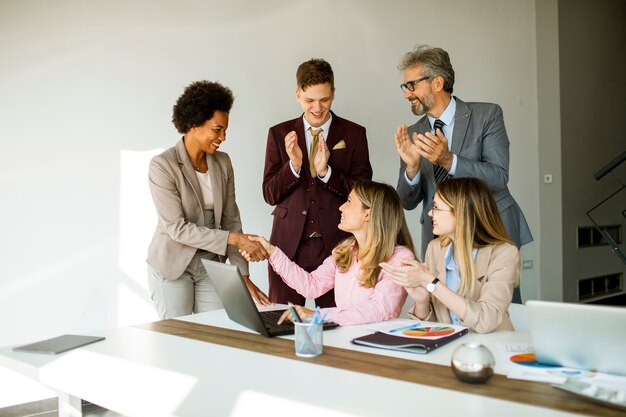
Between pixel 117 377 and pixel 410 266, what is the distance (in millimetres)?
914

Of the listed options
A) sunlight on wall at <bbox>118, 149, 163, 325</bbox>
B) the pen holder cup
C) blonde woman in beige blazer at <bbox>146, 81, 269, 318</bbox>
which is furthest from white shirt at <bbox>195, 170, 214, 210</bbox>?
the pen holder cup

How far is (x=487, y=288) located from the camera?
6.55 ft

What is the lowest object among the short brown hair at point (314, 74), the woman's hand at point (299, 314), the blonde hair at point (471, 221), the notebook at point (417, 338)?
the notebook at point (417, 338)

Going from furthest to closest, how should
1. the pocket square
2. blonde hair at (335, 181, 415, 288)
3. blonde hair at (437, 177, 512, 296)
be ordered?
1. the pocket square
2. blonde hair at (335, 181, 415, 288)
3. blonde hair at (437, 177, 512, 296)

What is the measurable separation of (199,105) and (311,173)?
61cm

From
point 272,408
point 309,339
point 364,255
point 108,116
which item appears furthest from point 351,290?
point 108,116

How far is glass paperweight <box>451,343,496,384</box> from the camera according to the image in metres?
1.29

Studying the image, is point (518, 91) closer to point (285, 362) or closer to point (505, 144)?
point (505, 144)

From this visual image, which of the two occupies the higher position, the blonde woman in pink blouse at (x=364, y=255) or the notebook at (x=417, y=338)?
the blonde woman in pink blouse at (x=364, y=255)

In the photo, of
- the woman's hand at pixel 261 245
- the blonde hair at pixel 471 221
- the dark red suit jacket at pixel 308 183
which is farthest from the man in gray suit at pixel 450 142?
the woman's hand at pixel 261 245

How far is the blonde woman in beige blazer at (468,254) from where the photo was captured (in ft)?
6.70

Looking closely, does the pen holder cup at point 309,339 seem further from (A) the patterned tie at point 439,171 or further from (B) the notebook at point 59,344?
(A) the patterned tie at point 439,171

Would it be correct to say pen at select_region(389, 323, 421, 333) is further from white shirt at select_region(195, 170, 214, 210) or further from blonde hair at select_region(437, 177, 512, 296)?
white shirt at select_region(195, 170, 214, 210)

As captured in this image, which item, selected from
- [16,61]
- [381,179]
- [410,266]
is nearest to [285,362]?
[410,266]
